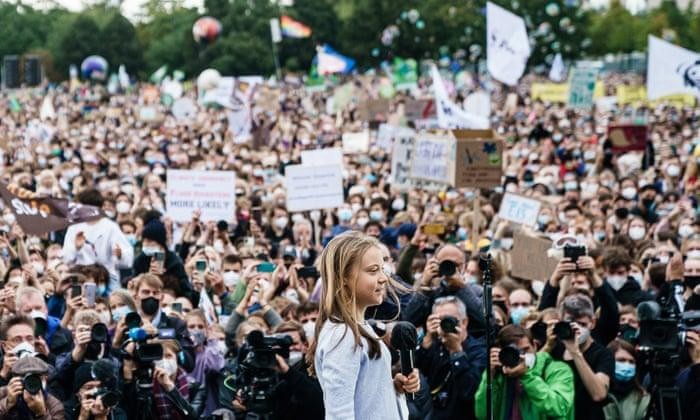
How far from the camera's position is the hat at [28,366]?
287 inches

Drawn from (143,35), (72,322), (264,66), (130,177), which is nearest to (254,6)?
(264,66)

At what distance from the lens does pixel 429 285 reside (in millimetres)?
8406

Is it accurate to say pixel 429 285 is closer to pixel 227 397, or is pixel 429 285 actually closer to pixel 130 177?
pixel 227 397

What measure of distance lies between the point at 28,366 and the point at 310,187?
9.14 m

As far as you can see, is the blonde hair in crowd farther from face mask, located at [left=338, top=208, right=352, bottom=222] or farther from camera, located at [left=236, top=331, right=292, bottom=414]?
face mask, located at [left=338, top=208, right=352, bottom=222]

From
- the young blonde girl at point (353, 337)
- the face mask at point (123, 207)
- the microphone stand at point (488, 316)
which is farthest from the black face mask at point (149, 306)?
the face mask at point (123, 207)

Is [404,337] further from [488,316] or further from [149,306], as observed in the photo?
[149,306]

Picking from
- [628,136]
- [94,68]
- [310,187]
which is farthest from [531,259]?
[94,68]

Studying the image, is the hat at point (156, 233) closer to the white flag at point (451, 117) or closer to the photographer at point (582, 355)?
the photographer at point (582, 355)

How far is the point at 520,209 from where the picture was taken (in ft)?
48.1

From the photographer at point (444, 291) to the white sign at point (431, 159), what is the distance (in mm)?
8697

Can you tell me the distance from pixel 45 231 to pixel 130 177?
306 inches

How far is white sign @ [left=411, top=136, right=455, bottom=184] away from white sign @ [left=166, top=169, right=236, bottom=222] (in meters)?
2.61

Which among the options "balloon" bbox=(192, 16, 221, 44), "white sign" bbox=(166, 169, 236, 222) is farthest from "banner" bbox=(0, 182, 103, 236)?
"balloon" bbox=(192, 16, 221, 44)
